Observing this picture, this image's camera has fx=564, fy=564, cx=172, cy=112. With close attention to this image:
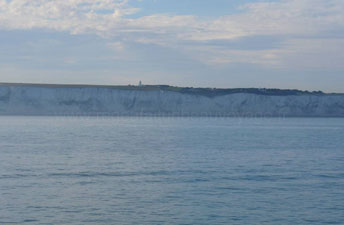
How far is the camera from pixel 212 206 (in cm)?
1330

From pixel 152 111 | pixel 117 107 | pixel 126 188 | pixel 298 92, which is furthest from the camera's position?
pixel 298 92

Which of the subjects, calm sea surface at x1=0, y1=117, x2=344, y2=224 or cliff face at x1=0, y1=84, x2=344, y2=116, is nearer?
calm sea surface at x1=0, y1=117, x2=344, y2=224

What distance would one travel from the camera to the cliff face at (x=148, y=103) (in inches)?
3019

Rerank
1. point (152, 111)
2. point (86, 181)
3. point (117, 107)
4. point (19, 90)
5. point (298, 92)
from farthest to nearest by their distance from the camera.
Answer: point (298, 92)
point (152, 111)
point (117, 107)
point (19, 90)
point (86, 181)

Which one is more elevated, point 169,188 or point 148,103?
point 148,103

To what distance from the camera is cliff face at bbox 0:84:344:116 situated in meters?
76.7

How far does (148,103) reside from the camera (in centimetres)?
8281

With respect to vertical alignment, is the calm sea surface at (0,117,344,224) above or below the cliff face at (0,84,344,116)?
below

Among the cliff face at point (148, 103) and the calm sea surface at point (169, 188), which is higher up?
the cliff face at point (148, 103)

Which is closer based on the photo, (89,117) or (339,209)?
(339,209)

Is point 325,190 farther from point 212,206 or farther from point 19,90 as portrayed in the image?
point 19,90

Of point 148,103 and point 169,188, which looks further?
point 148,103

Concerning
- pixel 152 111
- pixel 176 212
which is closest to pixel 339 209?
pixel 176 212

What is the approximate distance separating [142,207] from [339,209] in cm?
464
